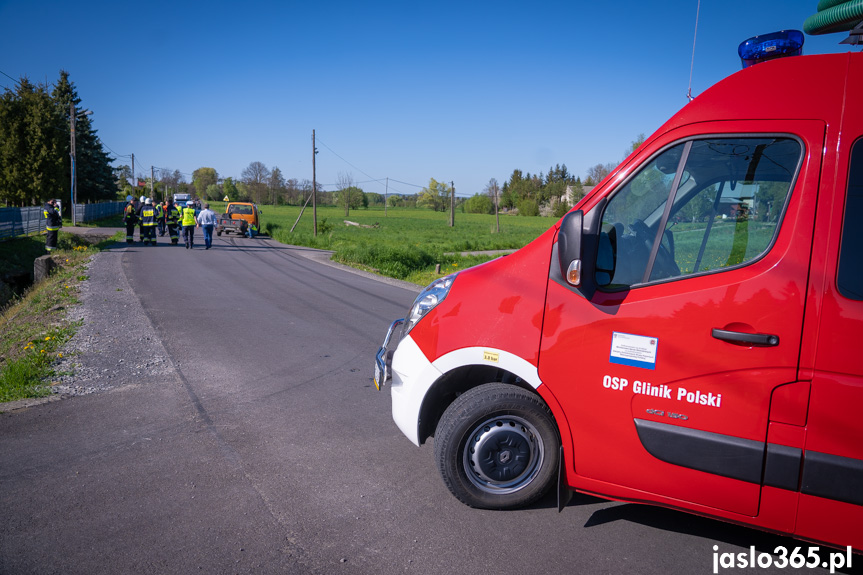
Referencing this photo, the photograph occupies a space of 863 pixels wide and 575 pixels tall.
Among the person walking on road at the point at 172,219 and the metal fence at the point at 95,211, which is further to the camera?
the metal fence at the point at 95,211

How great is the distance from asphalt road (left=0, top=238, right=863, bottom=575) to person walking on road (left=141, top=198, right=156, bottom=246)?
17.0 meters

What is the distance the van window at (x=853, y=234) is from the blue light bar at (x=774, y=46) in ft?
2.47

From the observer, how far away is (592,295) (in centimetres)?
303

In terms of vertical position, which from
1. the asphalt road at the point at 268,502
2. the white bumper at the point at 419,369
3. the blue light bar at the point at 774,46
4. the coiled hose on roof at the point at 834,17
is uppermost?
the coiled hose on roof at the point at 834,17

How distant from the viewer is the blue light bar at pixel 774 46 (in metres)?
3.08

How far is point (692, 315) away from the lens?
2.82m

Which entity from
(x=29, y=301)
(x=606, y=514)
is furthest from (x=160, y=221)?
(x=606, y=514)

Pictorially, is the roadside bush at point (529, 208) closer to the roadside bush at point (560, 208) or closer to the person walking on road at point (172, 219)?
the roadside bush at point (560, 208)

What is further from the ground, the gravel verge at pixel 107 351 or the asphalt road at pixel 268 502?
the gravel verge at pixel 107 351

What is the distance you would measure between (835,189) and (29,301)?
40.8 ft

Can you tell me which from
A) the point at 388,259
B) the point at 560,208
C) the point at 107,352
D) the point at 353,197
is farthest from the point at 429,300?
the point at 353,197

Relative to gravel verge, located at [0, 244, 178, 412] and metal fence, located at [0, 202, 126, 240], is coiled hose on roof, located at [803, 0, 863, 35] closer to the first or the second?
gravel verge, located at [0, 244, 178, 412]

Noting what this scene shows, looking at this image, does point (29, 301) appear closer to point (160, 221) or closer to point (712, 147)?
point (712, 147)

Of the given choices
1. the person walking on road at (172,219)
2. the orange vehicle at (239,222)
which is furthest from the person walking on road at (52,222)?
the orange vehicle at (239,222)
